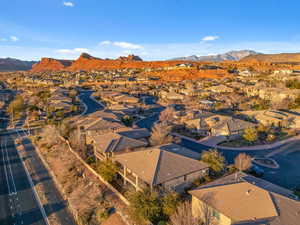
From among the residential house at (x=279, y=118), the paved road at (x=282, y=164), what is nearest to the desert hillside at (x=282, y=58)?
the residential house at (x=279, y=118)

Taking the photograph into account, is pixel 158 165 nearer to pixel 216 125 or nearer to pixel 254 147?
pixel 254 147

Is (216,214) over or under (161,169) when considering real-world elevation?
under

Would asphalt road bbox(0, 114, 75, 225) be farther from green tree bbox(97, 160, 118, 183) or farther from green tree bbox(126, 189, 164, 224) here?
green tree bbox(126, 189, 164, 224)

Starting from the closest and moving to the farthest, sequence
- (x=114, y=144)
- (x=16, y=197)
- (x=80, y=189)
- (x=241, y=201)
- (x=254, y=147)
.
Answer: (x=241, y=201) → (x=16, y=197) → (x=80, y=189) → (x=114, y=144) → (x=254, y=147)

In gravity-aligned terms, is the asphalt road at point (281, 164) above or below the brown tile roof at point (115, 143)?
below

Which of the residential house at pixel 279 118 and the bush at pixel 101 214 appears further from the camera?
the residential house at pixel 279 118

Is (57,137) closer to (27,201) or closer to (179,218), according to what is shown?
(27,201)

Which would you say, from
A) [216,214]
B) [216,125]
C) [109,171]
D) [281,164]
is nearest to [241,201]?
[216,214]

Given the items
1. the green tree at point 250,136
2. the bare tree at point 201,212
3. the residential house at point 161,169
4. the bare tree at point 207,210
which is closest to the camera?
the bare tree at point 201,212

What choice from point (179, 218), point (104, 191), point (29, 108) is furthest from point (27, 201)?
point (29, 108)

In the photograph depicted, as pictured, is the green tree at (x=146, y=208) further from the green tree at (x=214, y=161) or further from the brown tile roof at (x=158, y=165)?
the green tree at (x=214, y=161)
